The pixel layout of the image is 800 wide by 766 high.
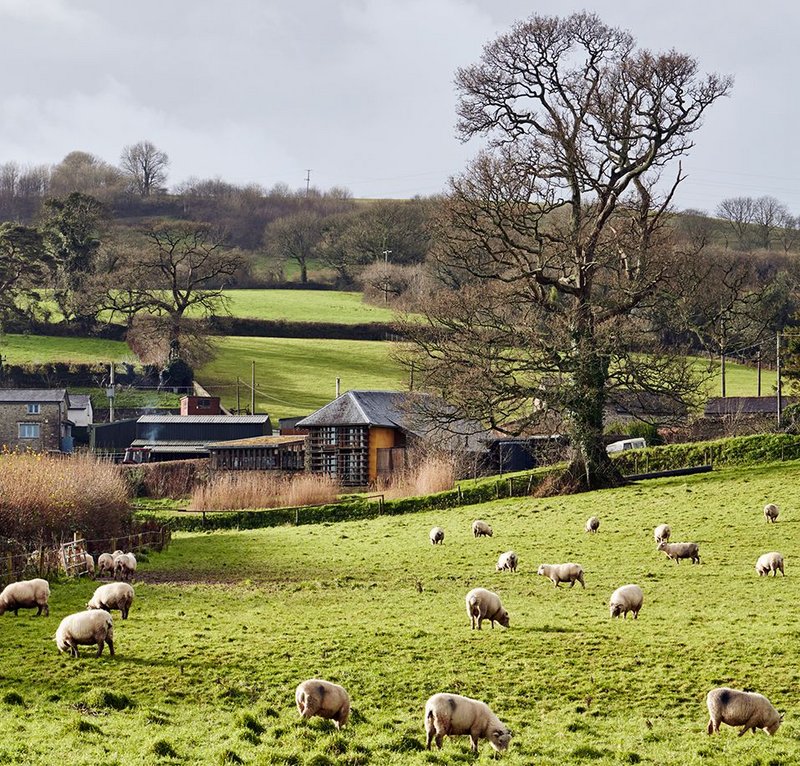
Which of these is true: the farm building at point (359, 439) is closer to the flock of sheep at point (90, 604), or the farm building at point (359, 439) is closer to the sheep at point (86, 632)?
the flock of sheep at point (90, 604)

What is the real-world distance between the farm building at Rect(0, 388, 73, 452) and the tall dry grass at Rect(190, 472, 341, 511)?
22977 millimetres

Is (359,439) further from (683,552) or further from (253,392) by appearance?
(683,552)

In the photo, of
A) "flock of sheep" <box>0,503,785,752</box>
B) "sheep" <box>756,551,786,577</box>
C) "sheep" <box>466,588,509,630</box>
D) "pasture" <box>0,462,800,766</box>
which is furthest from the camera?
"sheep" <box>756,551,786,577</box>

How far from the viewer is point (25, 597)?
2438 centimetres

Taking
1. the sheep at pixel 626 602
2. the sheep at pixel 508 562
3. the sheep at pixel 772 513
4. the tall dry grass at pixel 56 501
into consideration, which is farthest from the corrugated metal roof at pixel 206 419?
the sheep at pixel 626 602

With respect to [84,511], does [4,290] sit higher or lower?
higher

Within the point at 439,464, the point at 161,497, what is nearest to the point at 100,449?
the point at 161,497

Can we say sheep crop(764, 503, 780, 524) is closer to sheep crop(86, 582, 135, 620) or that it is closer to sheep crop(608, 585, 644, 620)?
sheep crop(608, 585, 644, 620)

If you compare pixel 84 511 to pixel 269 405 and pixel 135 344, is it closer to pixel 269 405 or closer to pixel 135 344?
pixel 269 405

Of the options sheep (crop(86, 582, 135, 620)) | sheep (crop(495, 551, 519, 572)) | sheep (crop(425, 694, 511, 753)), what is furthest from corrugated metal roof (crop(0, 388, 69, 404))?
sheep (crop(425, 694, 511, 753))

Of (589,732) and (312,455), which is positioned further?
(312,455)

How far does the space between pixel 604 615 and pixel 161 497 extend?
137 feet

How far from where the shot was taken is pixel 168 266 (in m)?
93.9

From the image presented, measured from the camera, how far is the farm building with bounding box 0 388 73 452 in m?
75.2
